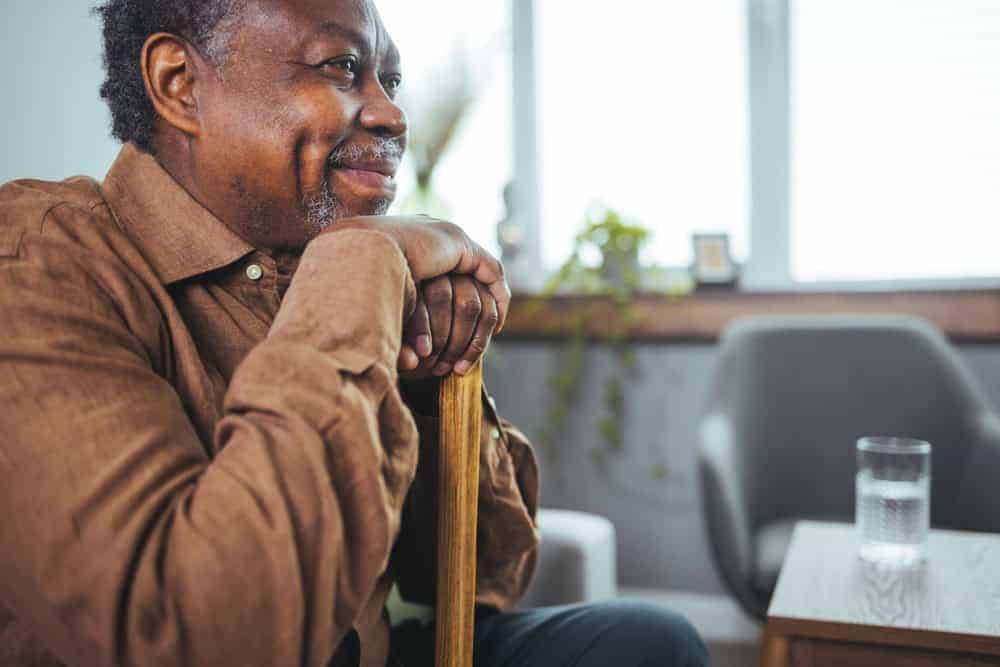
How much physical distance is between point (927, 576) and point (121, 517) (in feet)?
3.51

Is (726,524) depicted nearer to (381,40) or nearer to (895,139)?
(381,40)

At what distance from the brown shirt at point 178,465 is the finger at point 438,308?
0.23 feet

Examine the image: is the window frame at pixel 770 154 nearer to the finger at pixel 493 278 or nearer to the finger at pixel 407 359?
the finger at pixel 493 278

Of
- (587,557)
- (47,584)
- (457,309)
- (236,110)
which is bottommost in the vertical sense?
(587,557)

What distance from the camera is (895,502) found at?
53.2 inches

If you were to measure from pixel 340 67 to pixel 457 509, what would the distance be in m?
0.48

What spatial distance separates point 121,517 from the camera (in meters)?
0.64

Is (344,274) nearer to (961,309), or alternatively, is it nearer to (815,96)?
(961,309)

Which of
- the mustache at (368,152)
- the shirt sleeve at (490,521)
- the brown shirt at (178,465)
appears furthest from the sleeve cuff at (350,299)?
the shirt sleeve at (490,521)

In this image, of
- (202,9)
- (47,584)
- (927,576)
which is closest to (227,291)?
(202,9)

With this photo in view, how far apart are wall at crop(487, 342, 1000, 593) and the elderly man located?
5.22ft

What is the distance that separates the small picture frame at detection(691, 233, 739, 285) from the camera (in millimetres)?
2682

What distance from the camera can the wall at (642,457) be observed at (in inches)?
108

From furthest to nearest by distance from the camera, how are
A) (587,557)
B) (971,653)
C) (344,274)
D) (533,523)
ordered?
(587,557) < (533,523) < (971,653) < (344,274)
